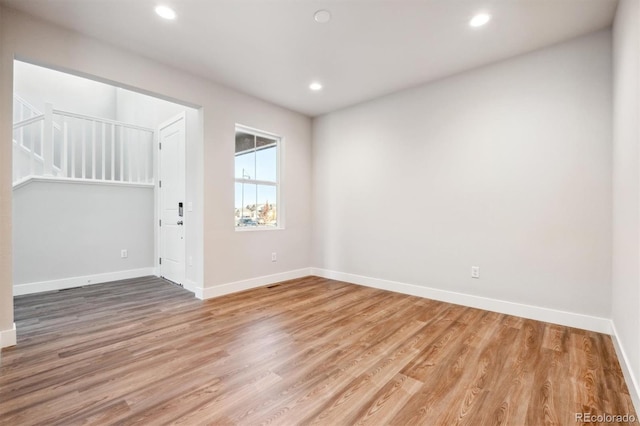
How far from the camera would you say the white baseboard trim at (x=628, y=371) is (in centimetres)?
154

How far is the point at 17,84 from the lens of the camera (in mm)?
5238

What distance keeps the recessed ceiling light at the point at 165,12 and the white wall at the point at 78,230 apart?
3.26 metres

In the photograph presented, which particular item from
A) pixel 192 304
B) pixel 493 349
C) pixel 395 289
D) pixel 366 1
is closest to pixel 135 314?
pixel 192 304

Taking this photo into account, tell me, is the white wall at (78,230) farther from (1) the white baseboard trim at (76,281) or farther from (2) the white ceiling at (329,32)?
(2) the white ceiling at (329,32)

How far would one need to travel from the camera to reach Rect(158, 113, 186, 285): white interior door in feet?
14.0

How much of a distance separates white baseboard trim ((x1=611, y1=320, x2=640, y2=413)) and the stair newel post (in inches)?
252

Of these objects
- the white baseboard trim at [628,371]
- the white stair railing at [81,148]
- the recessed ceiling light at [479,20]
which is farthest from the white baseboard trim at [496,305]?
the white stair railing at [81,148]

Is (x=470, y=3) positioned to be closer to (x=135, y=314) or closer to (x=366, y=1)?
(x=366, y=1)

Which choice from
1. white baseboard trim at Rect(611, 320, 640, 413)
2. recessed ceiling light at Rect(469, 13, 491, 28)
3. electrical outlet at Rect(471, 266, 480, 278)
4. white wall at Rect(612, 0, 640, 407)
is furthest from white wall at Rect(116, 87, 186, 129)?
white baseboard trim at Rect(611, 320, 640, 413)

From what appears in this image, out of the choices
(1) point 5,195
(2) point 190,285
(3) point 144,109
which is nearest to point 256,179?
(2) point 190,285

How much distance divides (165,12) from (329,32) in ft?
4.58

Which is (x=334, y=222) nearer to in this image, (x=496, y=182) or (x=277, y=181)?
(x=277, y=181)

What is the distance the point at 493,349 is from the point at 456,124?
2441mm

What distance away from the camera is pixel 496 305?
3092 millimetres
